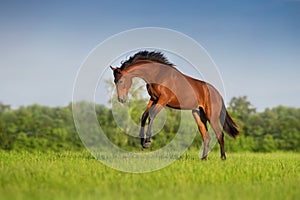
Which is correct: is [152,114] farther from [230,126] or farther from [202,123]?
[230,126]

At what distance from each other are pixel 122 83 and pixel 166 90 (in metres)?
1.19

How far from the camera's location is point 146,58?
10.1 meters

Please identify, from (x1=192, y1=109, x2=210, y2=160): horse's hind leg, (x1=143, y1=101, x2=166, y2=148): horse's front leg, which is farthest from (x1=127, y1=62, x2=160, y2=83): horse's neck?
(x1=192, y1=109, x2=210, y2=160): horse's hind leg

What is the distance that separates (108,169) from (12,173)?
70.7 inches

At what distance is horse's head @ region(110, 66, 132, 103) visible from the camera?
9070 millimetres

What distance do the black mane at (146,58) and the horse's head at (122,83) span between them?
0.34 metres

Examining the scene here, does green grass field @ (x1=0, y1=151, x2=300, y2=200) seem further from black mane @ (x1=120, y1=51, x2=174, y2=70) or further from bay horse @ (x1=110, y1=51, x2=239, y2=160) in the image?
black mane @ (x1=120, y1=51, x2=174, y2=70)

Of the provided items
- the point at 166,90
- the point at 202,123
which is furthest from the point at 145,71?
the point at 202,123

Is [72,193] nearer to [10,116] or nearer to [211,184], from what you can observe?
[211,184]

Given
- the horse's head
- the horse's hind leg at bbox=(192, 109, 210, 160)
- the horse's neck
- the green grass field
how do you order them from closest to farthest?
the green grass field → the horse's head → the horse's neck → the horse's hind leg at bbox=(192, 109, 210, 160)

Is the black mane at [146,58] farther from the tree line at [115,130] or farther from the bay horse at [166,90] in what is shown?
the tree line at [115,130]

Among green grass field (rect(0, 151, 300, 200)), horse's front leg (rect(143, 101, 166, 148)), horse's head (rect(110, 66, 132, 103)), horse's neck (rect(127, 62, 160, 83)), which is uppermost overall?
horse's neck (rect(127, 62, 160, 83))

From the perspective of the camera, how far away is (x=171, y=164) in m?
9.14

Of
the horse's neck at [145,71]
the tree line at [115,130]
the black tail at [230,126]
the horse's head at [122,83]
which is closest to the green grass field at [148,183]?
the horse's head at [122,83]
